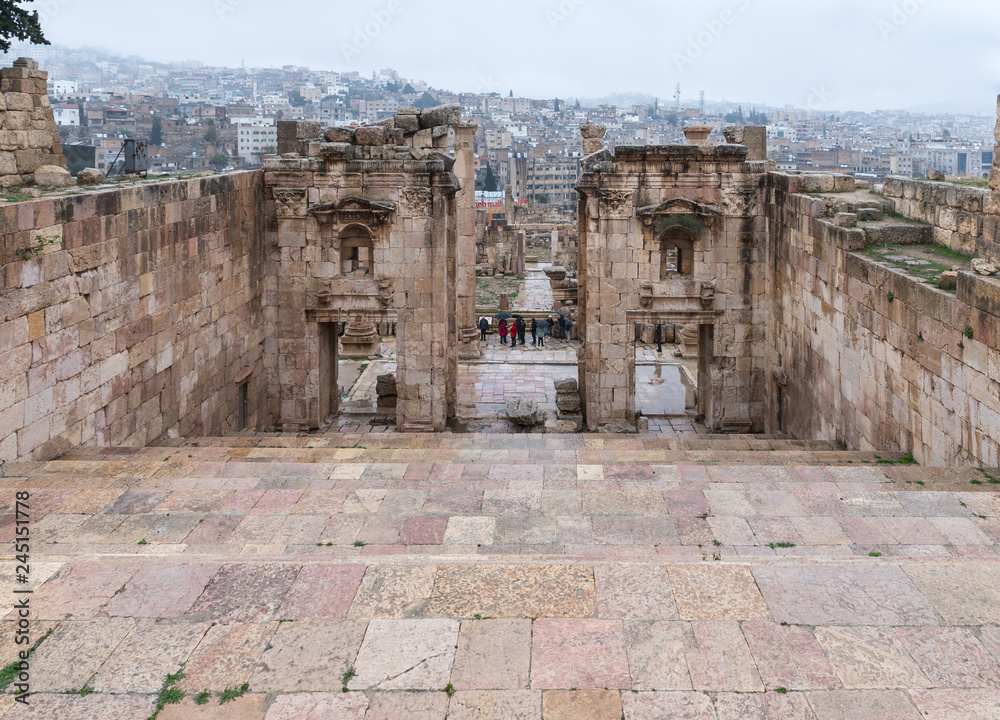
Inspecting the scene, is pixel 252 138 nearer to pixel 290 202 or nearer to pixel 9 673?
pixel 290 202

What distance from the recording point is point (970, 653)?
5.20 m

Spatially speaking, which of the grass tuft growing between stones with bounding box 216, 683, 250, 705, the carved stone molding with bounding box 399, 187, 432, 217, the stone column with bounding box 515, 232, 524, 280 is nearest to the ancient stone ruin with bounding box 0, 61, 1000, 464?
the carved stone molding with bounding box 399, 187, 432, 217

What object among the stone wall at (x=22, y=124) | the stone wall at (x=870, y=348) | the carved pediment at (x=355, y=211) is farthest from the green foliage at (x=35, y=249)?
the stone wall at (x=870, y=348)

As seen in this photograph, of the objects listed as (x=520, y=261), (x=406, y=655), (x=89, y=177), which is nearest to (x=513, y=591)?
(x=406, y=655)

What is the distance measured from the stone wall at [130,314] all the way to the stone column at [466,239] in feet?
21.2

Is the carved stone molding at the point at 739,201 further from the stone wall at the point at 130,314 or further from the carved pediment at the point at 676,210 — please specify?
the stone wall at the point at 130,314

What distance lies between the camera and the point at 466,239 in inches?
837

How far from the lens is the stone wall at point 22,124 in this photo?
1241cm

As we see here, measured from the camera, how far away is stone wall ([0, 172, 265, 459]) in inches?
353

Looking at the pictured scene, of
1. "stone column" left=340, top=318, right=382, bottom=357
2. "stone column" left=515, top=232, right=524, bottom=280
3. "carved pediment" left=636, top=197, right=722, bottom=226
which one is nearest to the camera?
"carved pediment" left=636, top=197, right=722, bottom=226

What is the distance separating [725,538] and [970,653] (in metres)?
2.08

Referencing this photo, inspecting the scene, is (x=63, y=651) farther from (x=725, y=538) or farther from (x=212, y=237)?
(x=212, y=237)

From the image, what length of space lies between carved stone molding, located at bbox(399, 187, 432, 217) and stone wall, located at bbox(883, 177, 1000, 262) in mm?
7785

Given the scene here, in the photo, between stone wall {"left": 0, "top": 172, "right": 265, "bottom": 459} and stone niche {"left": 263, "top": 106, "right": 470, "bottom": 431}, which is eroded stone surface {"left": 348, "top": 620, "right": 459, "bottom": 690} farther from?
stone niche {"left": 263, "top": 106, "right": 470, "bottom": 431}
